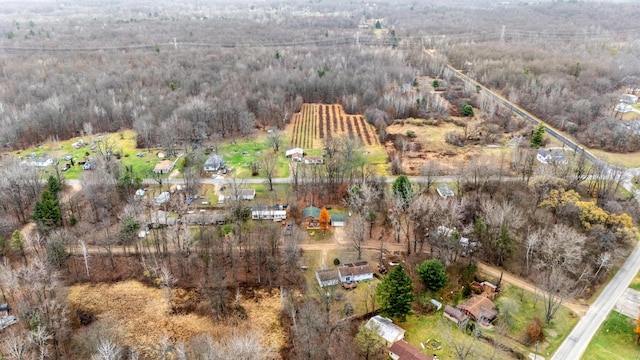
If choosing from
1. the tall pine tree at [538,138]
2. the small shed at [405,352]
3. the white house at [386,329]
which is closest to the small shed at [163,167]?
the white house at [386,329]

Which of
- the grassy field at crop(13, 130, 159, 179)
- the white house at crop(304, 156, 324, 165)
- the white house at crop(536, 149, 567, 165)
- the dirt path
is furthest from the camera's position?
the white house at crop(304, 156, 324, 165)

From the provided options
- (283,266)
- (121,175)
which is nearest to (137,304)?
(283,266)

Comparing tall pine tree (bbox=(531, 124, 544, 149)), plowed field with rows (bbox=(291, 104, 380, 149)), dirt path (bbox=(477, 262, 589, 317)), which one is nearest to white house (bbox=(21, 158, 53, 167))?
plowed field with rows (bbox=(291, 104, 380, 149))

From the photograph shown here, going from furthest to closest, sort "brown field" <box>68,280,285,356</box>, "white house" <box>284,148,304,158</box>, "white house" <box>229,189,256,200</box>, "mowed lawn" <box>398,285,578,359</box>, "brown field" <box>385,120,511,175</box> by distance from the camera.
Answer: "white house" <box>284,148,304,158</box> → "brown field" <box>385,120,511,175</box> → "white house" <box>229,189,256,200</box> → "brown field" <box>68,280,285,356</box> → "mowed lawn" <box>398,285,578,359</box>

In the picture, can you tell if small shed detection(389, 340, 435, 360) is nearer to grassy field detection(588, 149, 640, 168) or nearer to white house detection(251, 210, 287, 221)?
white house detection(251, 210, 287, 221)

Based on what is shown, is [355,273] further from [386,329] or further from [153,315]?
[153,315]

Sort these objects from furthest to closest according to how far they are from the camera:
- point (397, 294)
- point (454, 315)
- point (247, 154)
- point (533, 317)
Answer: point (247, 154)
point (533, 317)
point (454, 315)
point (397, 294)

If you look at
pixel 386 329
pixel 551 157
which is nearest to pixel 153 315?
pixel 386 329
